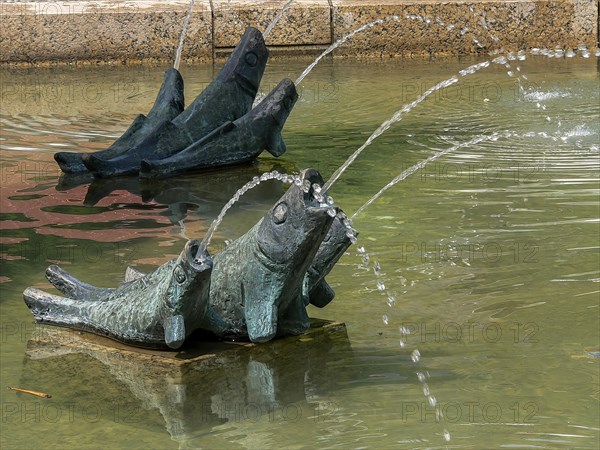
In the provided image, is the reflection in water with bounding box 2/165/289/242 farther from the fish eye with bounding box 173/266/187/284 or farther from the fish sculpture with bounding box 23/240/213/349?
the fish eye with bounding box 173/266/187/284

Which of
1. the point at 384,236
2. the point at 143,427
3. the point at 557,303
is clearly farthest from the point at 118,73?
the point at 143,427

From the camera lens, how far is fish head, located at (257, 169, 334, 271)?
427 cm

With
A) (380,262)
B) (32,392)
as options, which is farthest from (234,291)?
(380,262)

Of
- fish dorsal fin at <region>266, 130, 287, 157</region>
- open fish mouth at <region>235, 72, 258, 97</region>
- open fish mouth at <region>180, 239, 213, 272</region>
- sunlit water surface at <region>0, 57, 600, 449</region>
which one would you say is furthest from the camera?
open fish mouth at <region>235, 72, 258, 97</region>

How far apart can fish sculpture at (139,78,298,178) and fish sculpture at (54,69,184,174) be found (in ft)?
1.00

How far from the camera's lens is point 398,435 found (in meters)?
3.92

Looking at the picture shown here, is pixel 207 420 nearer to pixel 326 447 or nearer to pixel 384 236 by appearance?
pixel 326 447

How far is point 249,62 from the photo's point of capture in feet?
25.2

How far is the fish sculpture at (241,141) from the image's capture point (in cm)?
752

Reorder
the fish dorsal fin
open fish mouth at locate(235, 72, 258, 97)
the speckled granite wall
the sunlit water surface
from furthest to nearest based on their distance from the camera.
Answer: the speckled granite wall
open fish mouth at locate(235, 72, 258, 97)
the fish dorsal fin
the sunlit water surface

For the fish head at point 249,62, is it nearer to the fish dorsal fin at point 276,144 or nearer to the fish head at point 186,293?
the fish dorsal fin at point 276,144

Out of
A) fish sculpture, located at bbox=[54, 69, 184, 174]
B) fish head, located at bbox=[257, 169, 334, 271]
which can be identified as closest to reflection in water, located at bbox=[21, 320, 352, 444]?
fish head, located at bbox=[257, 169, 334, 271]

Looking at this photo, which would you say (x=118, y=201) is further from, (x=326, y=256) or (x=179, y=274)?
(x=179, y=274)

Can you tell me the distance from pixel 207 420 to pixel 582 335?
146 cm
